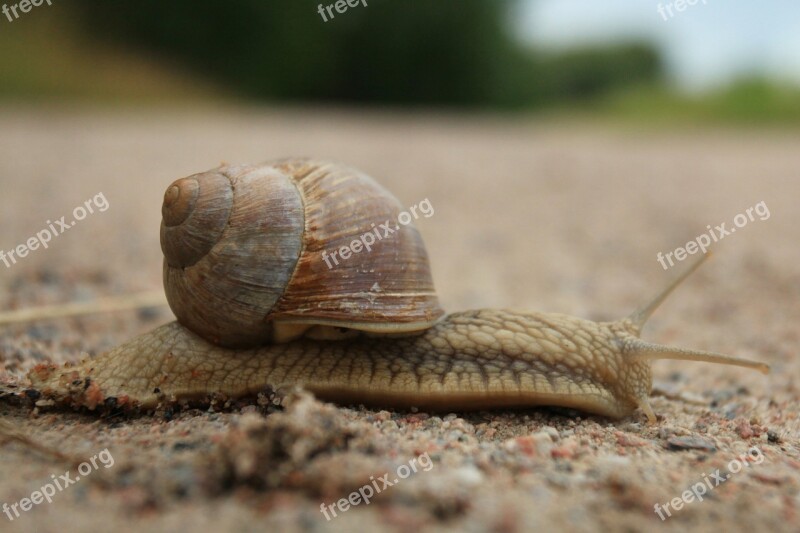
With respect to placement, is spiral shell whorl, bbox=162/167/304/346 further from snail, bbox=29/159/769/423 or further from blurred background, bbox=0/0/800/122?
blurred background, bbox=0/0/800/122

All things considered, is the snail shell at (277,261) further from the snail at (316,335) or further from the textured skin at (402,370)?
the textured skin at (402,370)

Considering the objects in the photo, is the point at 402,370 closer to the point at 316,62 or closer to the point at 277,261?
the point at 277,261

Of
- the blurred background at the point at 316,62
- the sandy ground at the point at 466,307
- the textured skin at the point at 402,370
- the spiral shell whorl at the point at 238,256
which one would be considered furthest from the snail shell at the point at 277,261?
the blurred background at the point at 316,62

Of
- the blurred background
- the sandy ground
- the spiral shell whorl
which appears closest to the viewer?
the sandy ground

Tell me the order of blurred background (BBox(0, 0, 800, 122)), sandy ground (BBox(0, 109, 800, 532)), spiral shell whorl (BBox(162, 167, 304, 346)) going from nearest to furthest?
sandy ground (BBox(0, 109, 800, 532)) < spiral shell whorl (BBox(162, 167, 304, 346)) < blurred background (BBox(0, 0, 800, 122))

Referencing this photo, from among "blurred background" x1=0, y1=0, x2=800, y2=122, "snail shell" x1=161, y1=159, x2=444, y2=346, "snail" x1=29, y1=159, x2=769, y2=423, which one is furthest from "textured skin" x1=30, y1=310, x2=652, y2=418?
"blurred background" x1=0, y1=0, x2=800, y2=122

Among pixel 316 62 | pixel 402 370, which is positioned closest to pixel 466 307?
Result: pixel 402 370

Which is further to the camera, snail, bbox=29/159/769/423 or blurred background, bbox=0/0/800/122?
blurred background, bbox=0/0/800/122

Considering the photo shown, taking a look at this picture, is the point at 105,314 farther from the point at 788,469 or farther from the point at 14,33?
the point at 14,33
